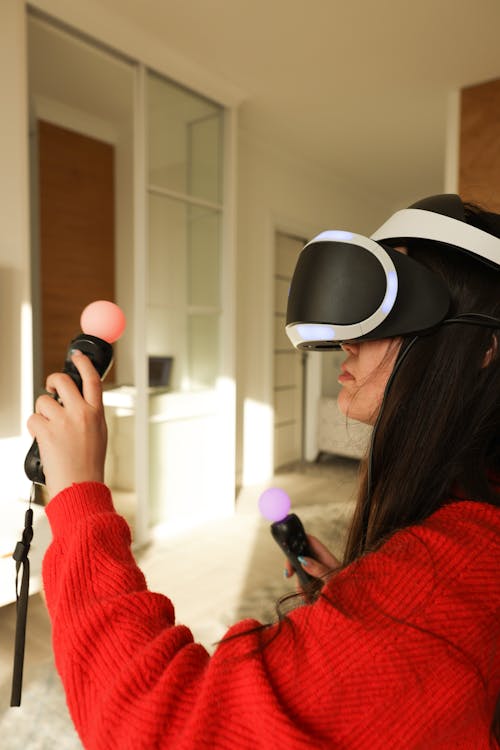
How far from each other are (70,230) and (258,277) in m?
1.55

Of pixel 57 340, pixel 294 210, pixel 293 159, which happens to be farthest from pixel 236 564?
pixel 293 159

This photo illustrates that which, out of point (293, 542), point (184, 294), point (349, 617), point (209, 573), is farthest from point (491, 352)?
point (184, 294)

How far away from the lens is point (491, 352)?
0.53 m

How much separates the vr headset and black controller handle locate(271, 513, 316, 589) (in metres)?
0.50

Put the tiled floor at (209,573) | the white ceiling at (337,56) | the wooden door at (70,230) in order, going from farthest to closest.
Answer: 1. the wooden door at (70,230)
2. the white ceiling at (337,56)
3. the tiled floor at (209,573)

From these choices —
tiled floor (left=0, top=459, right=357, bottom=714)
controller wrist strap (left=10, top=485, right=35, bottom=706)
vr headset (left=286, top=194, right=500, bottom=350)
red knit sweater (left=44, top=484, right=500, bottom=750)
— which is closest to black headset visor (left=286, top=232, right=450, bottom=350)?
vr headset (left=286, top=194, right=500, bottom=350)

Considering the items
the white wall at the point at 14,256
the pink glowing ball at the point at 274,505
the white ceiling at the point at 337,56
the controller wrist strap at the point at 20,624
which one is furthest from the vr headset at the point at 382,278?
the white ceiling at the point at 337,56

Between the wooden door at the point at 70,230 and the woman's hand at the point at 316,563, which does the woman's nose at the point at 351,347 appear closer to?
the woman's hand at the point at 316,563

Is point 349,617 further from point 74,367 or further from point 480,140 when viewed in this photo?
point 480,140

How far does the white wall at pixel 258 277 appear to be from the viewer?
4.26 metres

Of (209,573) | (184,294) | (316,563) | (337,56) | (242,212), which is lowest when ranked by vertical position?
(209,573)

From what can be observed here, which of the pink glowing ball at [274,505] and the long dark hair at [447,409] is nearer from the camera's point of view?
the long dark hair at [447,409]

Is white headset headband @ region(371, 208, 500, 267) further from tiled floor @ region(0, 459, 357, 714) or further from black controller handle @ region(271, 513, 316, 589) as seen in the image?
tiled floor @ region(0, 459, 357, 714)

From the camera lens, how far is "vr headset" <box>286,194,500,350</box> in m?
0.54
